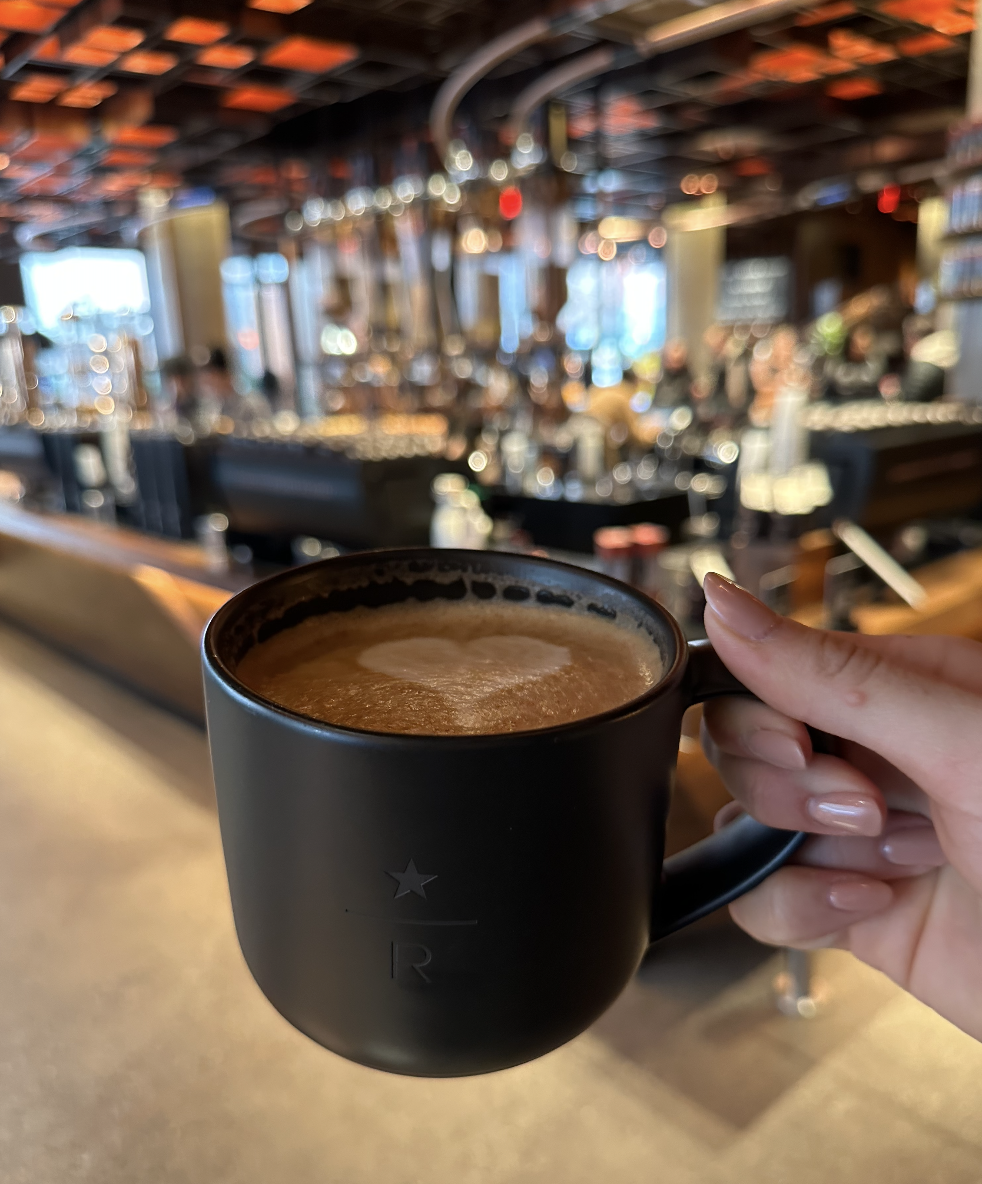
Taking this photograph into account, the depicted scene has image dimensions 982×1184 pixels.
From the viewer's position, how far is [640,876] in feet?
1.15

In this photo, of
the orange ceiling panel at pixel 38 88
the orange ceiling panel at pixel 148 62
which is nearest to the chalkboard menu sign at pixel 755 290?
the orange ceiling panel at pixel 148 62

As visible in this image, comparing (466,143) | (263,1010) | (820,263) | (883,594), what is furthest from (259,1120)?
(820,263)

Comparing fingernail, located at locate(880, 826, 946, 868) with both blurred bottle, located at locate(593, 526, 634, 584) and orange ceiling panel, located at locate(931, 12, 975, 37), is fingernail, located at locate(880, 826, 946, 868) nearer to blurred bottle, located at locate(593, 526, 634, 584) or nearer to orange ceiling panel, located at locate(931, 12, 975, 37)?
blurred bottle, located at locate(593, 526, 634, 584)

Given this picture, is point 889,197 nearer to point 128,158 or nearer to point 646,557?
point 128,158

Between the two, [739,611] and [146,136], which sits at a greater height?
[146,136]

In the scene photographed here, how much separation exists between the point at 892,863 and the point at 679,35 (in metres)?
3.44

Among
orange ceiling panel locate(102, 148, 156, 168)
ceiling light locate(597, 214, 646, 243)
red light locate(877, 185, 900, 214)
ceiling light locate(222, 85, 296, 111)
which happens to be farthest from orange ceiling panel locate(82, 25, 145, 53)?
red light locate(877, 185, 900, 214)

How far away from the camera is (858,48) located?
4801 mm

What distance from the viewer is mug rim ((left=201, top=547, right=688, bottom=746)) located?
0.28 meters

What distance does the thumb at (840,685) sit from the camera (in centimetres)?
40

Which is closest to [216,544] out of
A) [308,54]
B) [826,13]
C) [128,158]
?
[308,54]

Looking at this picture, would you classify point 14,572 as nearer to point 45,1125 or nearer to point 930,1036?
point 45,1125

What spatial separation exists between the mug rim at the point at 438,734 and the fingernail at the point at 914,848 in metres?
0.32

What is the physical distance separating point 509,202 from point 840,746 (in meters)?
3.67
